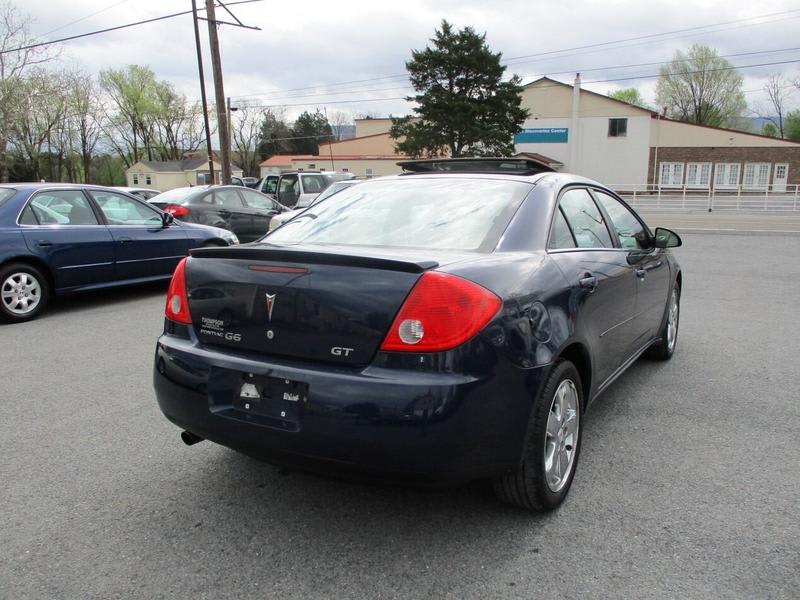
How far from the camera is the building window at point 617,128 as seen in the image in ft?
175

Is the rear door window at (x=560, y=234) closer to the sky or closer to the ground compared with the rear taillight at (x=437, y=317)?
closer to the sky

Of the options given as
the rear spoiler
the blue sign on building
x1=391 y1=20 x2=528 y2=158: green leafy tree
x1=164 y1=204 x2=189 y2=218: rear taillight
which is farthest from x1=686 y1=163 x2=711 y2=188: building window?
the rear spoiler

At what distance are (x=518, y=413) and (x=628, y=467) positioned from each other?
1164 millimetres

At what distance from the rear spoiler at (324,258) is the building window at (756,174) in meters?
60.7

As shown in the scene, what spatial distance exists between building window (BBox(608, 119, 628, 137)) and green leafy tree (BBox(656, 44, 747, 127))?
22.0m

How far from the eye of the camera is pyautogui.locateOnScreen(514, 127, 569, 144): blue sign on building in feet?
180

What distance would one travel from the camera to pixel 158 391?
283 cm

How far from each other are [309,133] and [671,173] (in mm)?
55223

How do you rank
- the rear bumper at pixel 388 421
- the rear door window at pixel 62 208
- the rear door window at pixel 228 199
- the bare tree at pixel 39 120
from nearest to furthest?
the rear bumper at pixel 388 421 < the rear door window at pixel 62 208 < the rear door window at pixel 228 199 < the bare tree at pixel 39 120

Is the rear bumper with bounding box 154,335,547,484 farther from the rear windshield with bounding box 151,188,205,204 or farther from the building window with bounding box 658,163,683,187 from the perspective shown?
the building window with bounding box 658,163,683,187

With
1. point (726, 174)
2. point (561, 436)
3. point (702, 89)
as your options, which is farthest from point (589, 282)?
point (702, 89)

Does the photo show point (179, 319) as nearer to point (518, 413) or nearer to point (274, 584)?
point (274, 584)

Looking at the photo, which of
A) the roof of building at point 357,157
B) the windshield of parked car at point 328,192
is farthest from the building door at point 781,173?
the windshield of parked car at point 328,192

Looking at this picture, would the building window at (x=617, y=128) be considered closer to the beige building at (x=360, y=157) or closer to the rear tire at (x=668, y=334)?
the beige building at (x=360, y=157)
